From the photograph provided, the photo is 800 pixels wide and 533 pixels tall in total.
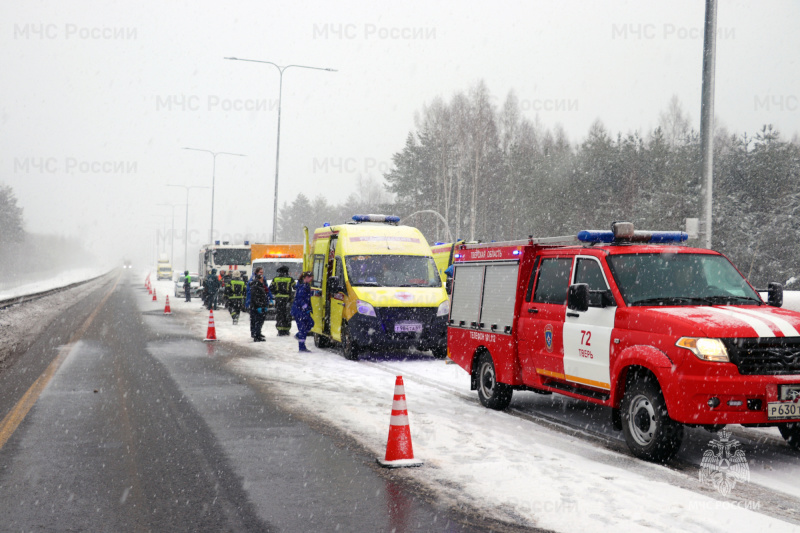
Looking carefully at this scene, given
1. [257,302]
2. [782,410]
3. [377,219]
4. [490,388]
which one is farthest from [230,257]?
[782,410]

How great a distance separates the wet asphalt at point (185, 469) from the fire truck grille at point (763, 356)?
9.03 feet

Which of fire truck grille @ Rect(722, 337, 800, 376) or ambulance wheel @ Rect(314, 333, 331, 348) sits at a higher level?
fire truck grille @ Rect(722, 337, 800, 376)

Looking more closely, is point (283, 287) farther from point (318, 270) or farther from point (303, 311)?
point (303, 311)

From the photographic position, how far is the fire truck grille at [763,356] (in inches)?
248

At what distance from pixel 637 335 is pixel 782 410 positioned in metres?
1.32

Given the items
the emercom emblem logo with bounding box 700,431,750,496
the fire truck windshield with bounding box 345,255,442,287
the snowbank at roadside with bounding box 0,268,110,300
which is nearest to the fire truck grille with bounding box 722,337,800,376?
the emercom emblem logo with bounding box 700,431,750,496

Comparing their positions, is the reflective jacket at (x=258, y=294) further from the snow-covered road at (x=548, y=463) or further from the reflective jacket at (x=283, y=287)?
the snow-covered road at (x=548, y=463)

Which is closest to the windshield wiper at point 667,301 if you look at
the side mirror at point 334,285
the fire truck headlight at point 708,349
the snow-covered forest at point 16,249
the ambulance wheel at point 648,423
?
the ambulance wheel at point 648,423

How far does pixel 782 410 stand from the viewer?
20.7ft

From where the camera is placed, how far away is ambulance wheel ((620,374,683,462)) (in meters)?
6.57

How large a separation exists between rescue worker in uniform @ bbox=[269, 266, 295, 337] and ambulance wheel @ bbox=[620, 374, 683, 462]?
13.0m

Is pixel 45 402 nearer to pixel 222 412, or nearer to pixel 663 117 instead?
pixel 222 412

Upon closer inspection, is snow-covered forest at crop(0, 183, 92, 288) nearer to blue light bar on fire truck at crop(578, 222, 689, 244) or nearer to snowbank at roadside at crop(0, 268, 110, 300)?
snowbank at roadside at crop(0, 268, 110, 300)

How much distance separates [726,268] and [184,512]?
5816 millimetres
